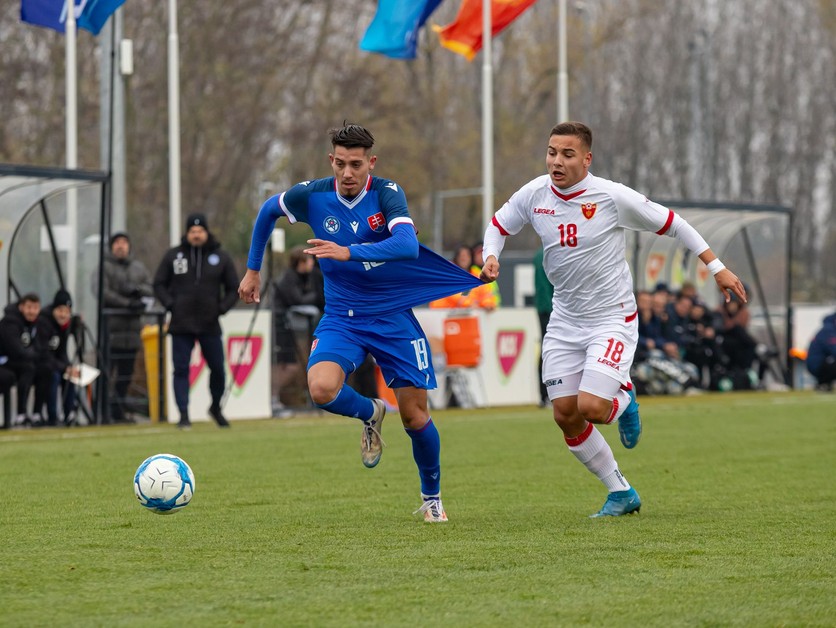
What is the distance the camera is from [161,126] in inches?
1314

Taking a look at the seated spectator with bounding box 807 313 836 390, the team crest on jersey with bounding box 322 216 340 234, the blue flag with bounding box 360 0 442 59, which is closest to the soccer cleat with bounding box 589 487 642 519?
the team crest on jersey with bounding box 322 216 340 234

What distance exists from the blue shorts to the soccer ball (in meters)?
0.95

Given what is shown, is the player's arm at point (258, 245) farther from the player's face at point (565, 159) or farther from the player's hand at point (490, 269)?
the player's face at point (565, 159)

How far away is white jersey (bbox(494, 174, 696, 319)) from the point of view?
326 inches

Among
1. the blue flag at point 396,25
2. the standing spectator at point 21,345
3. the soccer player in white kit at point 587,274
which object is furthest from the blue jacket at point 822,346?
the soccer player in white kit at point 587,274

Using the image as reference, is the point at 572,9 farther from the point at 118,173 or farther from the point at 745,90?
the point at 118,173

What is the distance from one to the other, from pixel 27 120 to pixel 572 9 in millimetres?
17236

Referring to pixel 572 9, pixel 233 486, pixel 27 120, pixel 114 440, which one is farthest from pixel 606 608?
pixel 572 9

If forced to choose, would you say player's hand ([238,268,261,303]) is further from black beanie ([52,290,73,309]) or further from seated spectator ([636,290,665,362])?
seated spectator ([636,290,665,362])

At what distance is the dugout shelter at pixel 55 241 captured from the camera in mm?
17047

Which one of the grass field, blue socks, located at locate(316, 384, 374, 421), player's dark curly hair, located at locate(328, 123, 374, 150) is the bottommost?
the grass field

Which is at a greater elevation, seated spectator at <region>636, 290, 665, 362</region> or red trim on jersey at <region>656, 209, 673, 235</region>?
red trim on jersey at <region>656, 209, 673, 235</region>

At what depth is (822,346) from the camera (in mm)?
23359

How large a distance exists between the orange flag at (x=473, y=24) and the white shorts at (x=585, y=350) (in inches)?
652
